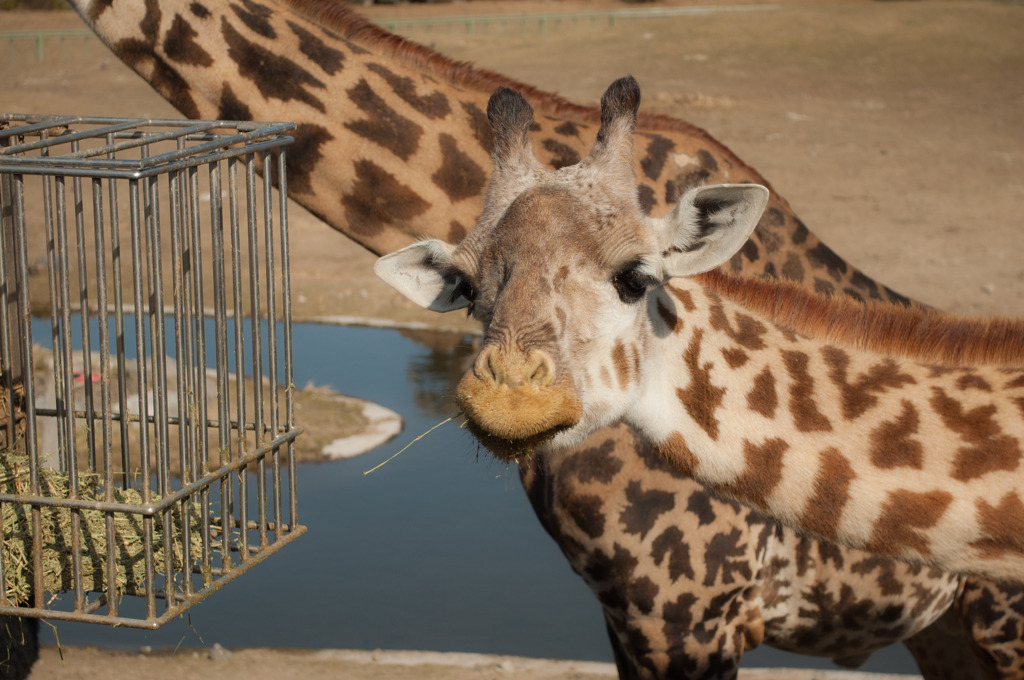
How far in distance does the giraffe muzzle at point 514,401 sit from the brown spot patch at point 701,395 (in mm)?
436

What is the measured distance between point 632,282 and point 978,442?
41.8 inches

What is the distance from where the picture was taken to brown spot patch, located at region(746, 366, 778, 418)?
3.35 meters

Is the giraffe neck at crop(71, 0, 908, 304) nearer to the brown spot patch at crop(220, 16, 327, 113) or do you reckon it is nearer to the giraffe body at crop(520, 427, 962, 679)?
the brown spot patch at crop(220, 16, 327, 113)

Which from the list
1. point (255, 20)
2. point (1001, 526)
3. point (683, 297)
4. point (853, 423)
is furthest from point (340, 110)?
point (1001, 526)

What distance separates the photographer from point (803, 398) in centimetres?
336

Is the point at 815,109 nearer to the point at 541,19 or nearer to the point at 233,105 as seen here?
the point at 541,19

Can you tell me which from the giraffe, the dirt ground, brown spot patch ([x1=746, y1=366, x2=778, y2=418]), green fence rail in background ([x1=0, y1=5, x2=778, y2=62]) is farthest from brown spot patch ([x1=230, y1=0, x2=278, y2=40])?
green fence rail in background ([x1=0, y1=5, x2=778, y2=62])

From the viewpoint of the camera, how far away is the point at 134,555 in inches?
136

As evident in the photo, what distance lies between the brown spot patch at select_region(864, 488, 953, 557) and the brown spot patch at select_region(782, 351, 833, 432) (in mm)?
286

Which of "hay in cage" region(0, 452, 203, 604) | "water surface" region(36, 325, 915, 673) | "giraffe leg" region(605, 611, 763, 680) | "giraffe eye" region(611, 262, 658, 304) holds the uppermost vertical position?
"giraffe eye" region(611, 262, 658, 304)

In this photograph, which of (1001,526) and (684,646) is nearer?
(1001,526)

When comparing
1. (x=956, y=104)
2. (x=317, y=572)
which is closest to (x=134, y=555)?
(x=317, y=572)

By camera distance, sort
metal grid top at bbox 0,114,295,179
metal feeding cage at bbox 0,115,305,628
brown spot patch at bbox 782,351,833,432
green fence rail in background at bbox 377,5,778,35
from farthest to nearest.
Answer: green fence rail in background at bbox 377,5,778,35 < brown spot patch at bbox 782,351,833,432 < metal feeding cage at bbox 0,115,305,628 < metal grid top at bbox 0,114,295,179

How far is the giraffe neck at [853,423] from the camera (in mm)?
3141
